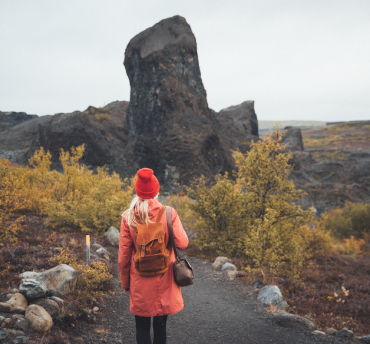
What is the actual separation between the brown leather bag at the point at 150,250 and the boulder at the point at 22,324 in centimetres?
249

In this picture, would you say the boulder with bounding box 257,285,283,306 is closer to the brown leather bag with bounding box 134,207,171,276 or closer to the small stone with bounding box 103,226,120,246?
the brown leather bag with bounding box 134,207,171,276

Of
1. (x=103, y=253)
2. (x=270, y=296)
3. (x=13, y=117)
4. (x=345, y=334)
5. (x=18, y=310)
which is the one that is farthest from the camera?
(x=13, y=117)

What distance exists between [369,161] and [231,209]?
78226 mm

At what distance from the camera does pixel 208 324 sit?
18.6 feet

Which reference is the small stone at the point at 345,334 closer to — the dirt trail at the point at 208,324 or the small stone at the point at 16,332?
the dirt trail at the point at 208,324

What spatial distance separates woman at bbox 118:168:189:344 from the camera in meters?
2.72

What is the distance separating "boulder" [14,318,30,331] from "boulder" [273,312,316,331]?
5.02 metres

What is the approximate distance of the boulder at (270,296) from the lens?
6805 mm

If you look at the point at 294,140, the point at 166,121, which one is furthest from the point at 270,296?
the point at 294,140

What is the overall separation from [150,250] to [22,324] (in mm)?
2761

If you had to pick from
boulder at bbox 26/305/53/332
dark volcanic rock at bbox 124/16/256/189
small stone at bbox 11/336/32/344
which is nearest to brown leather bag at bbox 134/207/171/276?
small stone at bbox 11/336/32/344

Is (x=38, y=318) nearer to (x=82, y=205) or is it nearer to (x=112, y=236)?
(x=112, y=236)

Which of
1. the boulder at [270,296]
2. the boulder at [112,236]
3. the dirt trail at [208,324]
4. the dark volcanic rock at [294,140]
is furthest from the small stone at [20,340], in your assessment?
the dark volcanic rock at [294,140]

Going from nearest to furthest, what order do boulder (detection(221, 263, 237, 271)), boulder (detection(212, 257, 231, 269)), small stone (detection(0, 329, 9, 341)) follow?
small stone (detection(0, 329, 9, 341)) < boulder (detection(221, 263, 237, 271)) < boulder (detection(212, 257, 231, 269))
